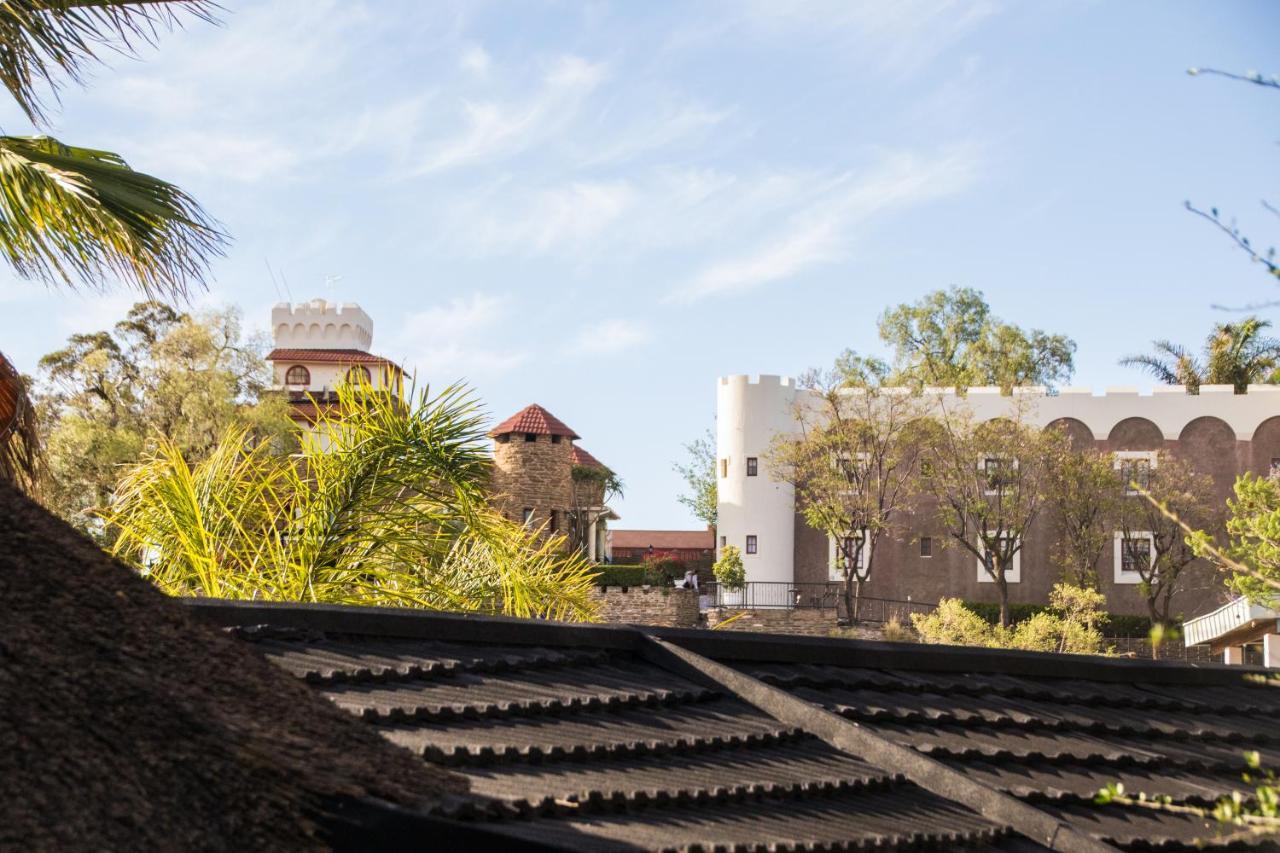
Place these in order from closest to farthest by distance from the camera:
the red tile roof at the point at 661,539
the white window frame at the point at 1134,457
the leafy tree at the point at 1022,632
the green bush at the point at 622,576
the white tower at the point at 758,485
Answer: the leafy tree at the point at 1022,632, the white window frame at the point at 1134,457, the green bush at the point at 622,576, the white tower at the point at 758,485, the red tile roof at the point at 661,539

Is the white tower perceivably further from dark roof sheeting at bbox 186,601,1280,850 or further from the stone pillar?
dark roof sheeting at bbox 186,601,1280,850

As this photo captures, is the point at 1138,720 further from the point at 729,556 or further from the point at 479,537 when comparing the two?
the point at 729,556

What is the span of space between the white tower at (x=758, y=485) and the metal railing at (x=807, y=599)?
54cm

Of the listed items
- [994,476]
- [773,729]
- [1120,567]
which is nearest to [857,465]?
[994,476]

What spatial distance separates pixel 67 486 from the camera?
32.9 m

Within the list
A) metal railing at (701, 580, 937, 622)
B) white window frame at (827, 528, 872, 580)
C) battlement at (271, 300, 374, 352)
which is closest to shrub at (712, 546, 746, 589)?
metal railing at (701, 580, 937, 622)

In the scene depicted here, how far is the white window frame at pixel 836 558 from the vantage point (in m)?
38.0

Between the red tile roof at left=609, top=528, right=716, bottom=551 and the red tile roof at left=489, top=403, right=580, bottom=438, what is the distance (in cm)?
2160

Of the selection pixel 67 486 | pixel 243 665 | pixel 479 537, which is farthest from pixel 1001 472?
pixel 243 665

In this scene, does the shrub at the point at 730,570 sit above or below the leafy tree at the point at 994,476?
below

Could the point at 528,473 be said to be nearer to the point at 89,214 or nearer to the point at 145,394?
the point at 145,394

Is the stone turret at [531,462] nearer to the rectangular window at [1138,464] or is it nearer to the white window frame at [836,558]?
the white window frame at [836,558]

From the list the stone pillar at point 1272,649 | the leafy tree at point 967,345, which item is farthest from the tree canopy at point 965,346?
the stone pillar at point 1272,649

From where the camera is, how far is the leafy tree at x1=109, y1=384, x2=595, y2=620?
29.7 ft
